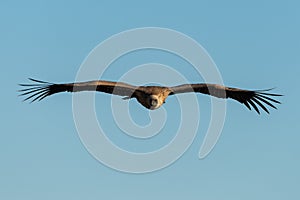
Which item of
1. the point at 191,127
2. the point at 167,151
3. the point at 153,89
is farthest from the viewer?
the point at 191,127

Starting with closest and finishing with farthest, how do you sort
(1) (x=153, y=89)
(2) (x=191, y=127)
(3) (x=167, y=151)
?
(1) (x=153, y=89) < (3) (x=167, y=151) < (2) (x=191, y=127)

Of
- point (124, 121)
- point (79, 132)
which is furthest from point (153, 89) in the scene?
point (79, 132)

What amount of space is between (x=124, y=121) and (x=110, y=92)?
1.53 metres

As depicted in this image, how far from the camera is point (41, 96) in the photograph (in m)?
28.0

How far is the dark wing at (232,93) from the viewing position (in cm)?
2575

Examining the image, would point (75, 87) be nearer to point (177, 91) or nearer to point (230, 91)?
point (177, 91)

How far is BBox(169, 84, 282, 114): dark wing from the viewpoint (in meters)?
25.8

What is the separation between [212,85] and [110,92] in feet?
15.0

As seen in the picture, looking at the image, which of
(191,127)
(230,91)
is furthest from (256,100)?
(191,127)

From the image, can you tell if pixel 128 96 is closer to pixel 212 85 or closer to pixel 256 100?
pixel 212 85

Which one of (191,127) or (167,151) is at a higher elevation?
(191,127)

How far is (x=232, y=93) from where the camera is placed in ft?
90.5

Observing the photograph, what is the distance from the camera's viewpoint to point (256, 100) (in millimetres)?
27625

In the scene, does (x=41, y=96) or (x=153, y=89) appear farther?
(x=41, y=96)
